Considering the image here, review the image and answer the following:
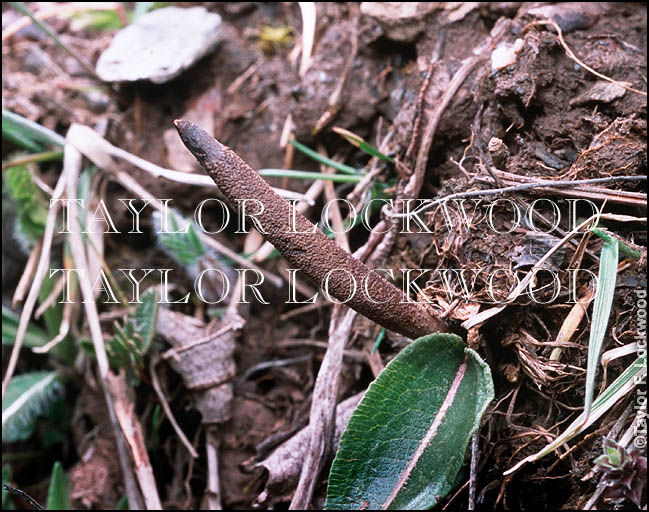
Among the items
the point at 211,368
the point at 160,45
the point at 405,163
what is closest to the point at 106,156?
the point at 160,45

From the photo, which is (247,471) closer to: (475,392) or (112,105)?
(475,392)

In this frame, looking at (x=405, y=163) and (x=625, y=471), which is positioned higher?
(x=405, y=163)

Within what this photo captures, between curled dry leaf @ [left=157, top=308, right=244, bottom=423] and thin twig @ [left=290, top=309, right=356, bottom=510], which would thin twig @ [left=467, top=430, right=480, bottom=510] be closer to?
thin twig @ [left=290, top=309, right=356, bottom=510]

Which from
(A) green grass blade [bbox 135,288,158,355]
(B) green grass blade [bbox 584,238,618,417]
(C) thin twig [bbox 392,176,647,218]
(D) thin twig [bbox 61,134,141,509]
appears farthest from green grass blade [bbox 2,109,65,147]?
(B) green grass blade [bbox 584,238,618,417]

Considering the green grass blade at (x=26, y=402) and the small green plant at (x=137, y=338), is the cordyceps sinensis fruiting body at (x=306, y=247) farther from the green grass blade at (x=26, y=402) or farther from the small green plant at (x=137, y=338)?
the green grass blade at (x=26, y=402)

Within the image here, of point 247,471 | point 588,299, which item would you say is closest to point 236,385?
point 247,471

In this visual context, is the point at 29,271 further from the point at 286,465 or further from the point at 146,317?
Answer: the point at 286,465

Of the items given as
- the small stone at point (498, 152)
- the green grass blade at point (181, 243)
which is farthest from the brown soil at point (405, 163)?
the green grass blade at point (181, 243)
